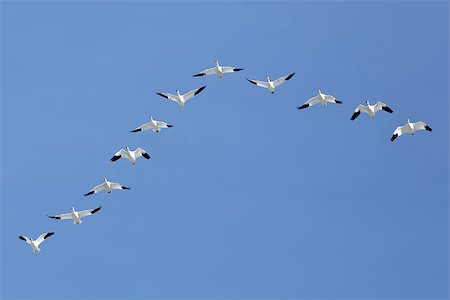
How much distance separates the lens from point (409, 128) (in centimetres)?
8369

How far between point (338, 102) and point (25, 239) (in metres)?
20.7

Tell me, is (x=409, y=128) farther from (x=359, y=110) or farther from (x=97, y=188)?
(x=97, y=188)

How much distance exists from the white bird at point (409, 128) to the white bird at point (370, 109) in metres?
1.20

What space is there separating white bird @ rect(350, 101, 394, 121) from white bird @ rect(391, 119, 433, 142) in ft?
3.95

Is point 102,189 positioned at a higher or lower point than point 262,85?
lower

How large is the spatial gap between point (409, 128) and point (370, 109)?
2.59 m

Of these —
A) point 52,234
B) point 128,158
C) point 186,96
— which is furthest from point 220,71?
point 52,234

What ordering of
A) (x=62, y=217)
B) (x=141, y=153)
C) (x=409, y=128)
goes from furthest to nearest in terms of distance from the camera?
(x=141, y=153) < (x=62, y=217) < (x=409, y=128)

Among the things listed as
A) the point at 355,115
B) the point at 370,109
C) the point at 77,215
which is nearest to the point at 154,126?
the point at 77,215

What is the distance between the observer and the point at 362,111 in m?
84.1

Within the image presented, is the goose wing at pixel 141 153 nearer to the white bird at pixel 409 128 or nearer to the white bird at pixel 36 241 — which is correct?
the white bird at pixel 36 241

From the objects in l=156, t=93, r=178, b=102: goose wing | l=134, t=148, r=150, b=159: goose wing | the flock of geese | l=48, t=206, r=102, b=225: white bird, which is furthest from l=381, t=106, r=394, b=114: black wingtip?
l=48, t=206, r=102, b=225: white bird

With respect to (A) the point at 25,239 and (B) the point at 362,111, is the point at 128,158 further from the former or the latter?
(B) the point at 362,111

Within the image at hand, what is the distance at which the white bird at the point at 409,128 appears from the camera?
8362 cm
